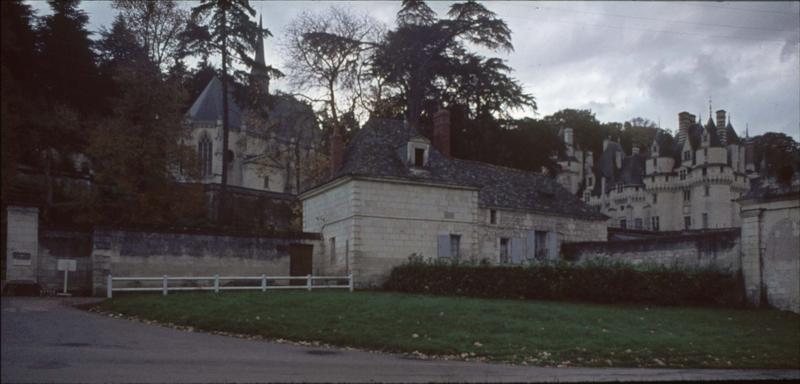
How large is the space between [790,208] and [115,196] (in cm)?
2028

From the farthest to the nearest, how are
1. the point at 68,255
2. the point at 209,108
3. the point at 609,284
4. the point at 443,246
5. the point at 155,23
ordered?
the point at 209,108
the point at 443,246
the point at 68,255
the point at 609,284
the point at 155,23

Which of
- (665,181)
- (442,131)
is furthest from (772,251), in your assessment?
(665,181)

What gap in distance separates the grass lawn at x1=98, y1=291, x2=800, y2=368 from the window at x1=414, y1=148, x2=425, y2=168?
8.98 metres

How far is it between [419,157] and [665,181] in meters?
48.2

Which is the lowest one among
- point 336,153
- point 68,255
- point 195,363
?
point 195,363

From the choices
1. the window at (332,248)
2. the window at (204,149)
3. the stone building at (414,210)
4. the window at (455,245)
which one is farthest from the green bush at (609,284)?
the window at (204,149)

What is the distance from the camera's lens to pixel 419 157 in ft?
90.3

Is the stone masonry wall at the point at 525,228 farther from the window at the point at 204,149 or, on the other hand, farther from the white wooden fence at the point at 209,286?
the window at the point at 204,149

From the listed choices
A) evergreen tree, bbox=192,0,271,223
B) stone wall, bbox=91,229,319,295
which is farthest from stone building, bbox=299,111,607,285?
evergreen tree, bbox=192,0,271,223

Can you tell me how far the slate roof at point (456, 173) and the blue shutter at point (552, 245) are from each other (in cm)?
104

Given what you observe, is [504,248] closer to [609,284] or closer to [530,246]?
[530,246]

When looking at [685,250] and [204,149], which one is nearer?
[685,250]

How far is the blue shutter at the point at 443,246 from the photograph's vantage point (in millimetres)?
26703

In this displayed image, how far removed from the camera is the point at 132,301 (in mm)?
17516
